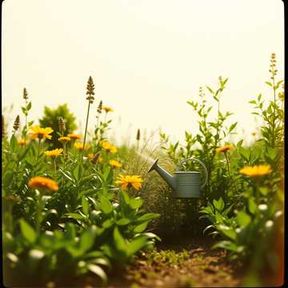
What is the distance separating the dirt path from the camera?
7.81 ft

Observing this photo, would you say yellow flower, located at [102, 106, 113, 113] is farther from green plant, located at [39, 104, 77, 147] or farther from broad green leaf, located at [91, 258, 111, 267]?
green plant, located at [39, 104, 77, 147]

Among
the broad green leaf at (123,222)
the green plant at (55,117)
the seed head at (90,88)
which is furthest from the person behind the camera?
the green plant at (55,117)

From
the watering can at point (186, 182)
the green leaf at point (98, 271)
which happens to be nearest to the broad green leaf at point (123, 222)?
the green leaf at point (98, 271)

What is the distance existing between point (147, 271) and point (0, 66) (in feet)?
4.20

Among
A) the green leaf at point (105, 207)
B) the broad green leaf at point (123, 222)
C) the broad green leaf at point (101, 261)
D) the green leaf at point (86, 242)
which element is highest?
the green leaf at point (105, 207)

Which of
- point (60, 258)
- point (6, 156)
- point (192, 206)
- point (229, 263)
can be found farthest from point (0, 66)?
point (192, 206)

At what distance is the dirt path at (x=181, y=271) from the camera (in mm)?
2381

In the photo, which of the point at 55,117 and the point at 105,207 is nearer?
the point at 105,207

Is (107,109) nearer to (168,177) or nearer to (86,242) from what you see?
(168,177)

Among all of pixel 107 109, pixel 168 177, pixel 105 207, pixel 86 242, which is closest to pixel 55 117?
pixel 107 109

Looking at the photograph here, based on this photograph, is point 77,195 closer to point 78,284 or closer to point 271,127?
point 78,284

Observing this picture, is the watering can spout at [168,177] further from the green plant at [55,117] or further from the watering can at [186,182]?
the green plant at [55,117]

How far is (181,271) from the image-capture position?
8.91 feet

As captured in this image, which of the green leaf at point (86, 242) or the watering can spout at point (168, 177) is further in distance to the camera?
the watering can spout at point (168, 177)
